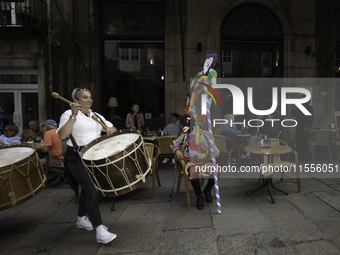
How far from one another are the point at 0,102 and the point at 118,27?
5.46 meters

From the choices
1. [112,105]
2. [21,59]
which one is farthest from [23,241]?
[21,59]

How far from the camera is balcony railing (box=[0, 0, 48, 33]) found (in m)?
7.89

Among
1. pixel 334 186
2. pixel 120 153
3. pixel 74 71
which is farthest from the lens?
pixel 74 71

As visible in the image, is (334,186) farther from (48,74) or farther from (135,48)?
(48,74)

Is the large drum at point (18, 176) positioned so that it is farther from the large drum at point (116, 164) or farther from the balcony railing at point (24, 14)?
the balcony railing at point (24, 14)

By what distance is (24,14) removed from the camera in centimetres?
788

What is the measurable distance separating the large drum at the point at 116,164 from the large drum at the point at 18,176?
83cm

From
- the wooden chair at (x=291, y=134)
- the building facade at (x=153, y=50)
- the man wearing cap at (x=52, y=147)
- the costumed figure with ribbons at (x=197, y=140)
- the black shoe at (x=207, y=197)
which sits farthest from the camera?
the building facade at (x=153, y=50)

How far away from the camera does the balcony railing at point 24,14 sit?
311 inches

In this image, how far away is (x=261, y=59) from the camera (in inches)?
377

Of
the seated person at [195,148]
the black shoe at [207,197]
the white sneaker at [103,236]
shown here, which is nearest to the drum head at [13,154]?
the white sneaker at [103,236]

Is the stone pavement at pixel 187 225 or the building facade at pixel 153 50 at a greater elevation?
the building facade at pixel 153 50

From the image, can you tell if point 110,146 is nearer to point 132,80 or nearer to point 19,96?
point 132,80

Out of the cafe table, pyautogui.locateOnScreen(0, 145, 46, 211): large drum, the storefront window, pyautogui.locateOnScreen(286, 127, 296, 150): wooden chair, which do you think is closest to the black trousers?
pyautogui.locateOnScreen(0, 145, 46, 211): large drum
